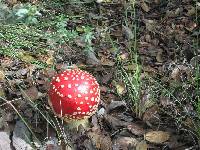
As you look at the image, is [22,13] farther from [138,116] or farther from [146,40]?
[138,116]

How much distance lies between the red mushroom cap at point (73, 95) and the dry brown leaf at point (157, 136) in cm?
50

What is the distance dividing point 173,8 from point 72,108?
2.28m

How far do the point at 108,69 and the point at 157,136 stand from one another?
927 mm

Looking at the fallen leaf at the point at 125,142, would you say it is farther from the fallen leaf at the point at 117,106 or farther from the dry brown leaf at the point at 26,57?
the dry brown leaf at the point at 26,57

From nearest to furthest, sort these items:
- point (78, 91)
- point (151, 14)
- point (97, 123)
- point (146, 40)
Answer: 1. point (78, 91)
2. point (97, 123)
3. point (146, 40)
4. point (151, 14)

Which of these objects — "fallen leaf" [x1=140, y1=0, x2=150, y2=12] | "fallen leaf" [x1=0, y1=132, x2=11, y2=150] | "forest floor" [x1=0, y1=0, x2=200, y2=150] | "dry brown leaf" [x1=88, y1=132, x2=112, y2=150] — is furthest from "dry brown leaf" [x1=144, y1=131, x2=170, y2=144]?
"fallen leaf" [x1=140, y1=0, x2=150, y2=12]

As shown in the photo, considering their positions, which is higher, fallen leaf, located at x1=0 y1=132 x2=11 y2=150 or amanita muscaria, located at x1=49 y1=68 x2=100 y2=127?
amanita muscaria, located at x1=49 y1=68 x2=100 y2=127

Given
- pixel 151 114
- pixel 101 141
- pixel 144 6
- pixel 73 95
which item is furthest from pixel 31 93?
pixel 144 6

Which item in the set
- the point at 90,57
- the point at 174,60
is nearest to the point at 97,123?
the point at 90,57

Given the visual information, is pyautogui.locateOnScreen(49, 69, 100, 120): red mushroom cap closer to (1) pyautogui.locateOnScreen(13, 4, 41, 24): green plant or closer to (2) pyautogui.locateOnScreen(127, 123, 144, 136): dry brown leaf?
(2) pyautogui.locateOnScreen(127, 123, 144, 136): dry brown leaf

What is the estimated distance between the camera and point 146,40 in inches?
167

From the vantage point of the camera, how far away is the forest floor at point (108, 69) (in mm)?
3121

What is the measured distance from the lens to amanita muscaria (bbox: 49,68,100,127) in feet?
9.52

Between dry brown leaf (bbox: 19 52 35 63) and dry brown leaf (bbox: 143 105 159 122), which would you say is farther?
dry brown leaf (bbox: 19 52 35 63)
